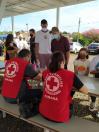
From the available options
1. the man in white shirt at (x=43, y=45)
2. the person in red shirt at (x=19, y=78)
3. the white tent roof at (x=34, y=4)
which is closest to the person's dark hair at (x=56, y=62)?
the person in red shirt at (x=19, y=78)

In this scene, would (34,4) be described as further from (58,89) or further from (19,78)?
(58,89)

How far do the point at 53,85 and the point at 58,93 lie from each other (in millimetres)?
104

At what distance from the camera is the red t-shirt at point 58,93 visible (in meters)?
2.68

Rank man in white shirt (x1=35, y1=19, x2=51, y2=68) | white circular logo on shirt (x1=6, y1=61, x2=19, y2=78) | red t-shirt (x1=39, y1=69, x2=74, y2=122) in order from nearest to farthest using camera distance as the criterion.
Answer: red t-shirt (x1=39, y1=69, x2=74, y2=122)
white circular logo on shirt (x1=6, y1=61, x2=19, y2=78)
man in white shirt (x1=35, y1=19, x2=51, y2=68)

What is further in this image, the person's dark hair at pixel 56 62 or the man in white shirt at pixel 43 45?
the man in white shirt at pixel 43 45

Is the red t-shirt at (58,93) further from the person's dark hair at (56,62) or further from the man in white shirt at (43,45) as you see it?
the man in white shirt at (43,45)

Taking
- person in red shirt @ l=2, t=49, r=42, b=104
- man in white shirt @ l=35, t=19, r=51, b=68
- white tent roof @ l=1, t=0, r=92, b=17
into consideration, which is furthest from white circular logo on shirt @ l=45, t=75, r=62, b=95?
white tent roof @ l=1, t=0, r=92, b=17

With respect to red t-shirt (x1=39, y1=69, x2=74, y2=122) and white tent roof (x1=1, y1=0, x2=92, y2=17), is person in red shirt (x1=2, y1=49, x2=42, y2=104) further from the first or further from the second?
white tent roof (x1=1, y1=0, x2=92, y2=17)

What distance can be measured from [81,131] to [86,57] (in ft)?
7.47

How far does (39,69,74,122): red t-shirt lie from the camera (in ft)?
8.79

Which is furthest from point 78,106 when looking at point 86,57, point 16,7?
point 16,7

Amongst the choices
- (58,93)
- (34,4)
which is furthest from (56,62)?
(34,4)

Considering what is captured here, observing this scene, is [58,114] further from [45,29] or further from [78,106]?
[45,29]

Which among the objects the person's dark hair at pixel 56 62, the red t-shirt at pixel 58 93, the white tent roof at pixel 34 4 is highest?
the white tent roof at pixel 34 4
